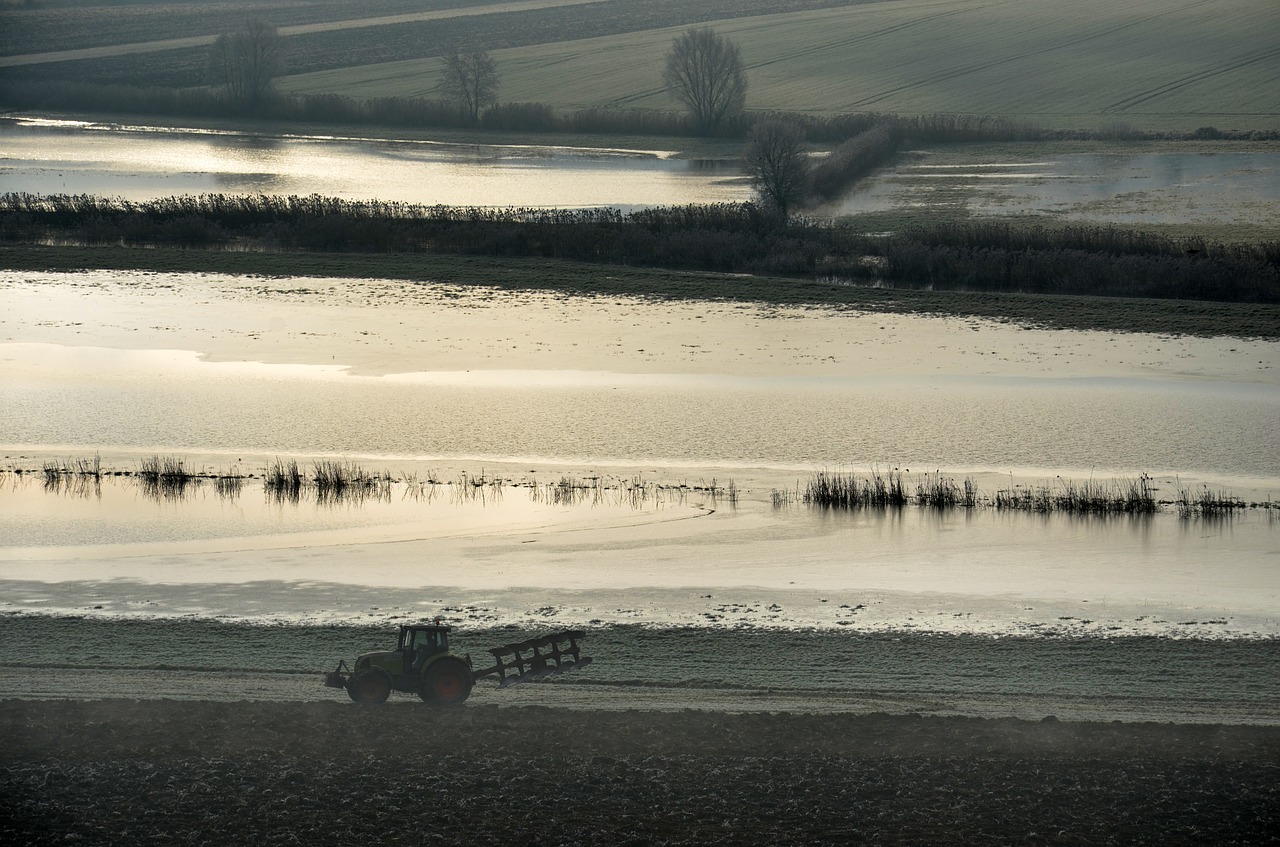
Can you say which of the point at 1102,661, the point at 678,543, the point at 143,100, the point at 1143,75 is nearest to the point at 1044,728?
the point at 1102,661

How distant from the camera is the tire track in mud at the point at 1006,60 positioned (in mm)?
88569

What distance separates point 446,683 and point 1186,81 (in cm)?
8332

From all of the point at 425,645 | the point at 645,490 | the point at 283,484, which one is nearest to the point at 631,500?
the point at 645,490

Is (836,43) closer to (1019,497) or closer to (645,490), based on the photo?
(1019,497)

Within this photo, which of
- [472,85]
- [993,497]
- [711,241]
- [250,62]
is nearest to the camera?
[993,497]

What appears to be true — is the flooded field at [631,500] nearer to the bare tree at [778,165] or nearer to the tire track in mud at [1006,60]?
the bare tree at [778,165]

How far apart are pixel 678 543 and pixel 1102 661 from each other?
20.4ft

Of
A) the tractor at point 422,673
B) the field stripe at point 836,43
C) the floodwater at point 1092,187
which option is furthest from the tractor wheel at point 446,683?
the field stripe at point 836,43

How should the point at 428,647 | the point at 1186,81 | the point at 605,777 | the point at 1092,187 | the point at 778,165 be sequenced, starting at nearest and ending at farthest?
the point at 605,777
the point at 428,647
the point at 778,165
the point at 1092,187
the point at 1186,81

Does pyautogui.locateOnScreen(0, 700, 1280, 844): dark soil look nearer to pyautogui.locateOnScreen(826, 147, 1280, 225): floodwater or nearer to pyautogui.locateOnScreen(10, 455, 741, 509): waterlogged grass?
pyautogui.locateOnScreen(10, 455, 741, 509): waterlogged grass

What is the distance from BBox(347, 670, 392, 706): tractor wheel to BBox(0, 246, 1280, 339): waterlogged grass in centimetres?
2469

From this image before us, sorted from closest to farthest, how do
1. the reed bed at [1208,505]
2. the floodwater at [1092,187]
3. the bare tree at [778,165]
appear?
1. the reed bed at [1208,505]
2. the bare tree at [778,165]
3. the floodwater at [1092,187]

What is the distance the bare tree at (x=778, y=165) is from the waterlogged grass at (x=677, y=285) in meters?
10.0

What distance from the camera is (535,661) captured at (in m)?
13.2
